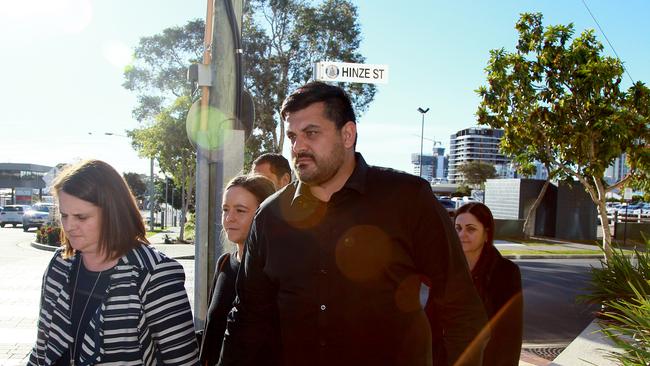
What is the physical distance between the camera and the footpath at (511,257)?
628cm

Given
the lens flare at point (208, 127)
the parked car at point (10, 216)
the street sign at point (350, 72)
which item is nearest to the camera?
the lens flare at point (208, 127)

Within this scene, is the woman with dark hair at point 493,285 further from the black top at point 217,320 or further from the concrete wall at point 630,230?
the concrete wall at point 630,230

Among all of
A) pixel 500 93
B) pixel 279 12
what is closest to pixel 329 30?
pixel 279 12

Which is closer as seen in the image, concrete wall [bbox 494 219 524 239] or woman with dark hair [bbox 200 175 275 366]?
woman with dark hair [bbox 200 175 275 366]

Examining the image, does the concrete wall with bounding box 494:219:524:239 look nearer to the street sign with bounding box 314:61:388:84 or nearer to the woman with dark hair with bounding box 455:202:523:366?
the street sign with bounding box 314:61:388:84

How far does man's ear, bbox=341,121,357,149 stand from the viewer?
2.35 metres

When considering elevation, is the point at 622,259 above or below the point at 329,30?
below

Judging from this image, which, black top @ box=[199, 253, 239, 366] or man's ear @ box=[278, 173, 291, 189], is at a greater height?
man's ear @ box=[278, 173, 291, 189]

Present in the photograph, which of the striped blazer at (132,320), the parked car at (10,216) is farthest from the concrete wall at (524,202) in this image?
the parked car at (10,216)

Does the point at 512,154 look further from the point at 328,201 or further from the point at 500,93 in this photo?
the point at 328,201

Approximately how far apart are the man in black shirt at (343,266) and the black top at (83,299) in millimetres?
552

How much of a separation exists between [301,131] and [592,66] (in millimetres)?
11211

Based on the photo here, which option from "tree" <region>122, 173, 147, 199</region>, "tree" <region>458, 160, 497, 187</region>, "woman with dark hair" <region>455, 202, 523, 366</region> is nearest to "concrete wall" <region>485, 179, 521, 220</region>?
"woman with dark hair" <region>455, 202, 523, 366</region>

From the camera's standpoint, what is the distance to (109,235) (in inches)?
89.7
